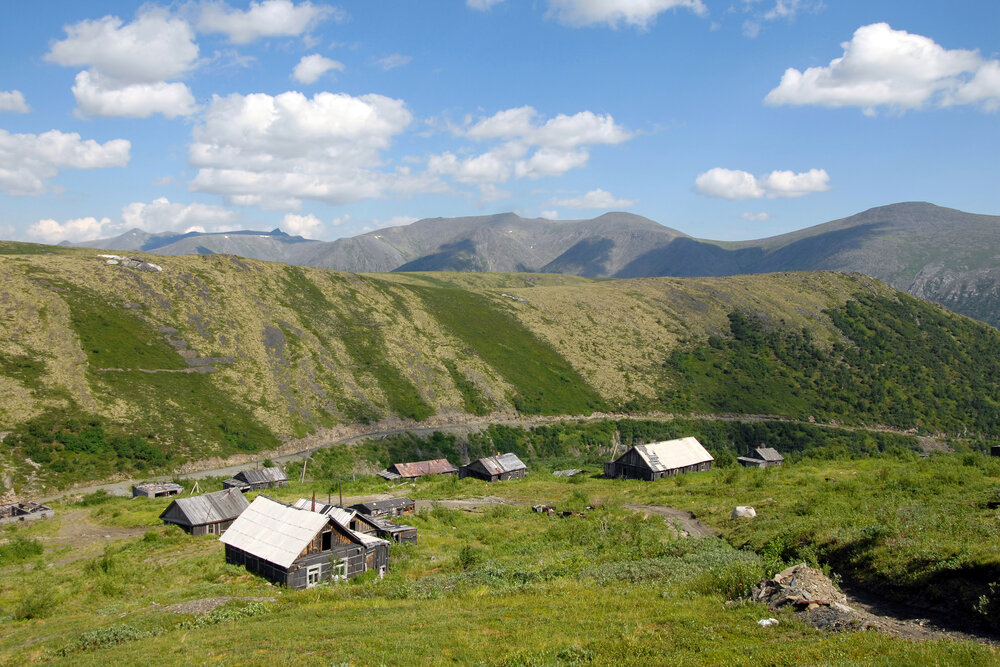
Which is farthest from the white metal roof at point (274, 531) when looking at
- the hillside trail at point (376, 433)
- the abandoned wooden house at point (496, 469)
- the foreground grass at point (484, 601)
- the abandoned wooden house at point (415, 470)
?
the abandoned wooden house at point (496, 469)

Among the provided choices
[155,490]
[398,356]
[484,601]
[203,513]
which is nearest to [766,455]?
[398,356]

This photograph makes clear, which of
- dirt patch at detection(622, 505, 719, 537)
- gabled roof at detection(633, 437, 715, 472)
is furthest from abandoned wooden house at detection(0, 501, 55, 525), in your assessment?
gabled roof at detection(633, 437, 715, 472)

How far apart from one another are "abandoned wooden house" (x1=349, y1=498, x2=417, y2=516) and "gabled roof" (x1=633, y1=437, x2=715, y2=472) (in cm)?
2929

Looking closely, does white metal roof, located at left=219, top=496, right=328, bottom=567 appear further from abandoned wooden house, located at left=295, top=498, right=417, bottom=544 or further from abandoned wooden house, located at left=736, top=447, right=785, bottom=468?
abandoned wooden house, located at left=736, top=447, right=785, bottom=468

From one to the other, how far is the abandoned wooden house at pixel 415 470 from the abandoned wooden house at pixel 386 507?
21.6 metres

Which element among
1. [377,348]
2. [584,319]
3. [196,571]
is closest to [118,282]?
[377,348]

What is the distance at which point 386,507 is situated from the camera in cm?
5184

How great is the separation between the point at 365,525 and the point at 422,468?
3841 cm

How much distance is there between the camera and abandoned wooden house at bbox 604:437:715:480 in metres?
70.4

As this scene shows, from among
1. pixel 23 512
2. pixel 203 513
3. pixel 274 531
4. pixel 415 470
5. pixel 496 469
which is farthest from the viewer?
pixel 415 470

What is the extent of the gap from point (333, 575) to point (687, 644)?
2276cm

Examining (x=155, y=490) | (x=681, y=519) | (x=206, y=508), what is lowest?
(x=155, y=490)

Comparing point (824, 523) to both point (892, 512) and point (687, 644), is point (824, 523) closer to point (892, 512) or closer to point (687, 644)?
point (892, 512)

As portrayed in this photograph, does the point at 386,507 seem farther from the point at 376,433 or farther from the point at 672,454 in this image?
the point at 376,433
